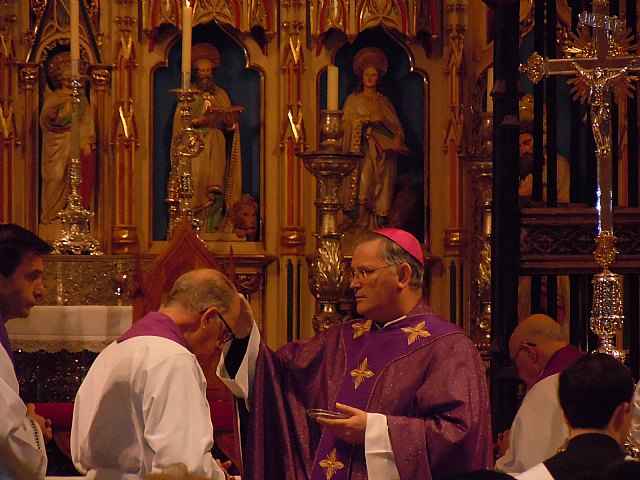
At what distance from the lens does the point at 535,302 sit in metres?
6.50

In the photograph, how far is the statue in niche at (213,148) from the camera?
31.6ft

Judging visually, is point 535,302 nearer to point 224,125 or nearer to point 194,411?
point 194,411

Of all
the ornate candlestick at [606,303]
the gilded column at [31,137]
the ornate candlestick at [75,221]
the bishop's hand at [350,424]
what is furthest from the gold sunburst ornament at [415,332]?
the gilded column at [31,137]

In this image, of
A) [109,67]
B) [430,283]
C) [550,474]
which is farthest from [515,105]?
[109,67]

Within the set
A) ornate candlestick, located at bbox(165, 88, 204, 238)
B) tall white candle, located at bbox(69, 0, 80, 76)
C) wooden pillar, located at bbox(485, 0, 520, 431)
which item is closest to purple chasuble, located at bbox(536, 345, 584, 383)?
wooden pillar, located at bbox(485, 0, 520, 431)

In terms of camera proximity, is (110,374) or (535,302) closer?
(110,374)

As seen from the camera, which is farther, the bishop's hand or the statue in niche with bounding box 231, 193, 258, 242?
the statue in niche with bounding box 231, 193, 258, 242

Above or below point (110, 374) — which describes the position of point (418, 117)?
above

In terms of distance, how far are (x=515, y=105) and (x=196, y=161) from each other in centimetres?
402

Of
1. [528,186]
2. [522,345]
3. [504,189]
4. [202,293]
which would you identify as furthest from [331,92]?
[528,186]

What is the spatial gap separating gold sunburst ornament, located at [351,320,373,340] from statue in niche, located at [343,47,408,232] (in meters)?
4.44

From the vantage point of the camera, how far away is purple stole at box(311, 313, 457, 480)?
4.98 m

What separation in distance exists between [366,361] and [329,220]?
1.63m

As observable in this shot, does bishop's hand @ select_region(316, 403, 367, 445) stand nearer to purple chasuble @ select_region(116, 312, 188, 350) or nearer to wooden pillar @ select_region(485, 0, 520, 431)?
purple chasuble @ select_region(116, 312, 188, 350)
